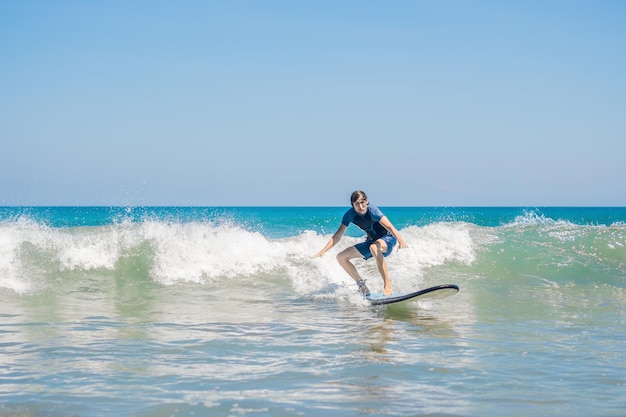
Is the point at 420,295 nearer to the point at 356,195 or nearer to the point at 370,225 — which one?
the point at 370,225

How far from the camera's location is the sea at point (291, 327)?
538 centimetres

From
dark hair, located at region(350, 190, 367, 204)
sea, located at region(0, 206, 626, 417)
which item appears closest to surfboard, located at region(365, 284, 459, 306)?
sea, located at region(0, 206, 626, 417)

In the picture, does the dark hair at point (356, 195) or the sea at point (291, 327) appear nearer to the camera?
the sea at point (291, 327)

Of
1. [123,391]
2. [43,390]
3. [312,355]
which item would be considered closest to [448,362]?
[312,355]

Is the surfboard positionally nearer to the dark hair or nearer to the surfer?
the surfer

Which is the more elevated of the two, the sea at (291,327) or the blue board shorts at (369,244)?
the blue board shorts at (369,244)

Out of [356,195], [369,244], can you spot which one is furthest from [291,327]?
[369,244]

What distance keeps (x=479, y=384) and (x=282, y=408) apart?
1.92 meters

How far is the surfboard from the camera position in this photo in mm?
10430

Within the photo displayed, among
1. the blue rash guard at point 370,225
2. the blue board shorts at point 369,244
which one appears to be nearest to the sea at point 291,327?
the blue board shorts at point 369,244

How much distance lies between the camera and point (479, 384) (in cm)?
581

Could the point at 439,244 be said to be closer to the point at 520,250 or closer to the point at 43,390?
the point at 520,250

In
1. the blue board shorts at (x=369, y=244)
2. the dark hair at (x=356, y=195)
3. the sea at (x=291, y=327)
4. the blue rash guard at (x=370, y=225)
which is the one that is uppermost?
the dark hair at (x=356, y=195)

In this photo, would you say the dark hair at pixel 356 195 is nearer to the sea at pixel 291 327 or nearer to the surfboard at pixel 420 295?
the surfboard at pixel 420 295
